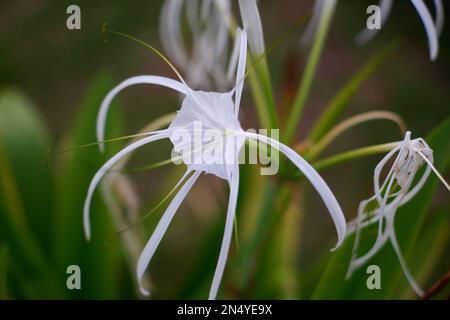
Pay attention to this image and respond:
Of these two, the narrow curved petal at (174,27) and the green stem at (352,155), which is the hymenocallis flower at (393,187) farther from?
the narrow curved petal at (174,27)

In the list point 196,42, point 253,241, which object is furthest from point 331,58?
point 253,241

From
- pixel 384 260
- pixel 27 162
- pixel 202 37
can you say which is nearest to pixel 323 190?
pixel 384 260

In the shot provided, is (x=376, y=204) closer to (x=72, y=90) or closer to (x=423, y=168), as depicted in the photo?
(x=423, y=168)

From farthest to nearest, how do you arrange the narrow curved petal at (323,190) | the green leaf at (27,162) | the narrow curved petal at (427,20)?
the green leaf at (27,162), the narrow curved petal at (427,20), the narrow curved petal at (323,190)

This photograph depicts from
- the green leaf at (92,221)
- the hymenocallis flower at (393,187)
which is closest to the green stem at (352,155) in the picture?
the hymenocallis flower at (393,187)

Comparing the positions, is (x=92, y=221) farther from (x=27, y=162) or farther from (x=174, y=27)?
(x=174, y=27)

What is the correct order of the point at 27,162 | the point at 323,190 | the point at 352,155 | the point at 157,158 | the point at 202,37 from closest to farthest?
1. the point at 323,190
2. the point at 352,155
3. the point at 202,37
4. the point at 27,162
5. the point at 157,158
